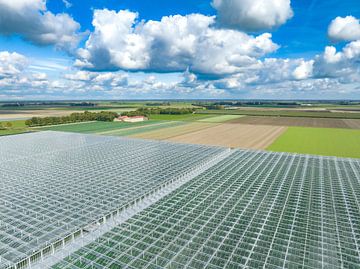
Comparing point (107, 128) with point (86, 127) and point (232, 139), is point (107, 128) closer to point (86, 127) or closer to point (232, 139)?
point (86, 127)

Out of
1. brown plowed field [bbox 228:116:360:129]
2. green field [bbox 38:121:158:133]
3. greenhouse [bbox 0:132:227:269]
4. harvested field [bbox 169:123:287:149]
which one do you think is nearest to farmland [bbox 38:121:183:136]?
green field [bbox 38:121:158:133]

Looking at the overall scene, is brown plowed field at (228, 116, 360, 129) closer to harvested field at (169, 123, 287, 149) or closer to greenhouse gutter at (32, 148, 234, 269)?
harvested field at (169, 123, 287, 149)

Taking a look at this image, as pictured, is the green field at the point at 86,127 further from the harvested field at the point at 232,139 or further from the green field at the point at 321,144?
the green field at the point at 321,144

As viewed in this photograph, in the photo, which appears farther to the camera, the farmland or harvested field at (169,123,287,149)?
the farmland

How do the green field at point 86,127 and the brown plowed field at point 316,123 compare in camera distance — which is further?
the brown plowed field at point 316,123

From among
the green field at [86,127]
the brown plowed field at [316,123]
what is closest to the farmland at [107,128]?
the green field at [86,127]
